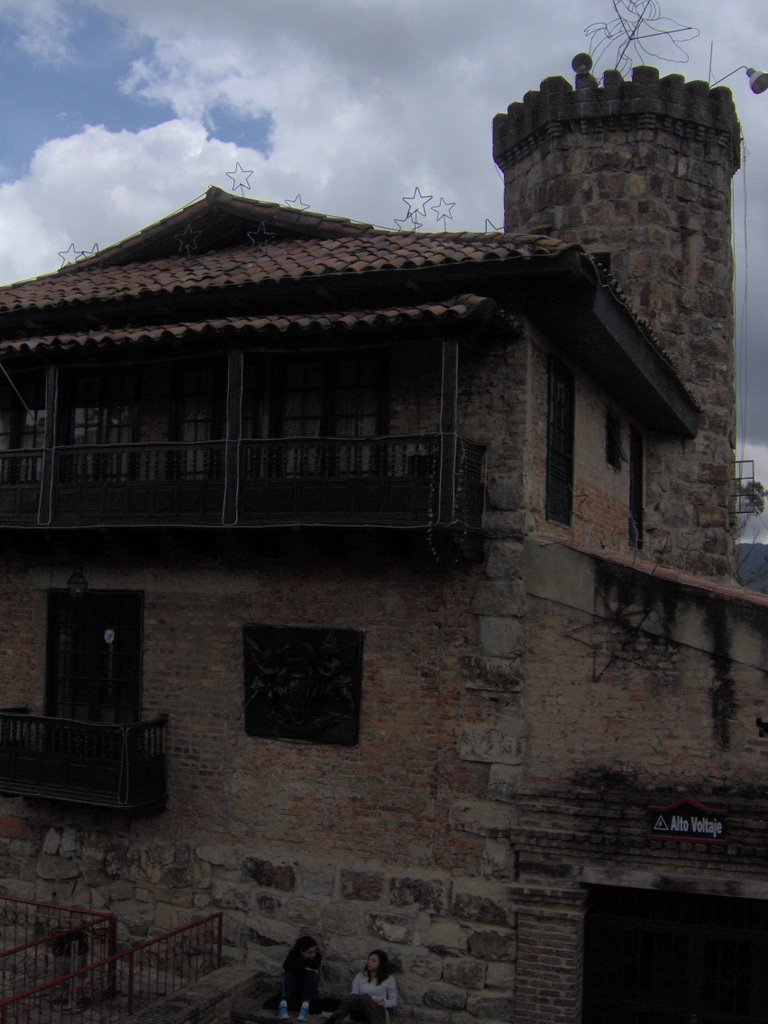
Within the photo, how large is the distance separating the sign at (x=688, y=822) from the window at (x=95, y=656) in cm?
606

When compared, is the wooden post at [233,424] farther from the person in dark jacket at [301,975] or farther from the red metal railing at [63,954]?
the red metal railing at [63,954]

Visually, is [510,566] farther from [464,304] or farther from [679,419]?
[679,419]

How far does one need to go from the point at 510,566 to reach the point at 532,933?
3683 millimetres

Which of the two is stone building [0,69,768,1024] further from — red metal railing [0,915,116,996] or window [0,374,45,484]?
red metal railing [0,915,116,996]

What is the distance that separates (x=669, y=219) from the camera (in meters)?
19.1

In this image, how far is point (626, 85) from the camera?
19234mm

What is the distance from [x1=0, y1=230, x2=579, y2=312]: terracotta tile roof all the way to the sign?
18.2ft

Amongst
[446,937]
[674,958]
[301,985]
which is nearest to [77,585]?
[301,985]

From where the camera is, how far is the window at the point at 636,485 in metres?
16.5

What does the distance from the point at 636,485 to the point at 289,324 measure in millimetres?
8753

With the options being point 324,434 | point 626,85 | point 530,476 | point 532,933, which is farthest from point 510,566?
point 626,85

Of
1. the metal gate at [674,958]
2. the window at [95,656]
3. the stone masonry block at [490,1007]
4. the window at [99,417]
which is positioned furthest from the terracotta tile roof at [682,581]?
the window at [99,417]

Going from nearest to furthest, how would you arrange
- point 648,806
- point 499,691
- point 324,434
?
point 648,806 < point 499,691 < point 324,434

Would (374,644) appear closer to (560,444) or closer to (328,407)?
(328,407)
